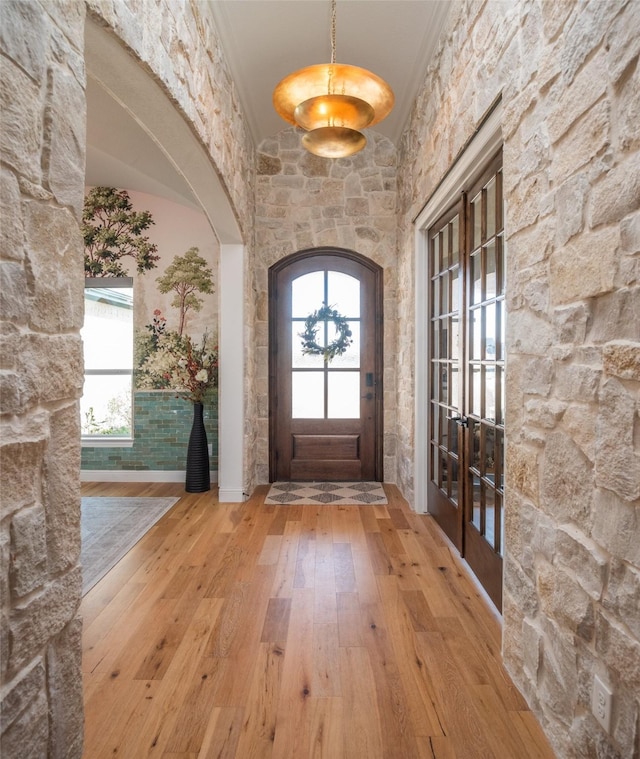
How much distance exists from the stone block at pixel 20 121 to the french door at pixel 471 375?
1959 millimetres

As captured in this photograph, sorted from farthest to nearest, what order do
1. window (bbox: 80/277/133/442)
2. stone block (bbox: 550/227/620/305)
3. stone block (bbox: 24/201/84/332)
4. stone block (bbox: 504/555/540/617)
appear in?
window (bbox: 80/277/133/442) → stone block (bbox: 504/555/540/617) → stone block (bbox: 550/227/620/305) → stone block (bbox: 24/201/84/332)

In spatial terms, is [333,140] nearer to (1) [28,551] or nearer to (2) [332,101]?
(2) [332,101]

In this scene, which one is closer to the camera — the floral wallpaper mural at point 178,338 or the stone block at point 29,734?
the stone block at point 29,734

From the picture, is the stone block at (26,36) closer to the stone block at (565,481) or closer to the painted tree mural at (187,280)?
the stone block at (565,481)

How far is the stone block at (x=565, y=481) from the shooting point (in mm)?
1391

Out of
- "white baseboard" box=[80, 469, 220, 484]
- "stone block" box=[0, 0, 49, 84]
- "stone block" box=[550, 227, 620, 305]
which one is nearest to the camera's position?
"stone block" box=[0, 0, 49, 84]

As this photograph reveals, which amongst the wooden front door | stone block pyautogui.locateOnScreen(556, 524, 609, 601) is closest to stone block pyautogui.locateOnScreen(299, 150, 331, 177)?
the wooden front door

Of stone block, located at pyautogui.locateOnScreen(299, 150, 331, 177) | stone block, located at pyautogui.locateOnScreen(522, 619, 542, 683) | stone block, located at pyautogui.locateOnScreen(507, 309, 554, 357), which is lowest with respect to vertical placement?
stone block, located at pyautogui.locateOnScreen(522, 619, 542, 683)

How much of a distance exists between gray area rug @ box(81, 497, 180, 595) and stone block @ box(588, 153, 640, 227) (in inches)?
111

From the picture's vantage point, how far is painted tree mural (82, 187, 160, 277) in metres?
4.83

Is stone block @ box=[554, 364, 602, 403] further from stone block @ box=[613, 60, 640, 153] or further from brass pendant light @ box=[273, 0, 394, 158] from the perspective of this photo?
brass pendant light @ box=[273, 0, 394, 158]

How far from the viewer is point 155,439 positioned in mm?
4922

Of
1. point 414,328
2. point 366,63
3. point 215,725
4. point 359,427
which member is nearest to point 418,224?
point 414,328

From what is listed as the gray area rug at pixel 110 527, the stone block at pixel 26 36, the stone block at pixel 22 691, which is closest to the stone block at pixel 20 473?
the stone block at pixel 22 691
